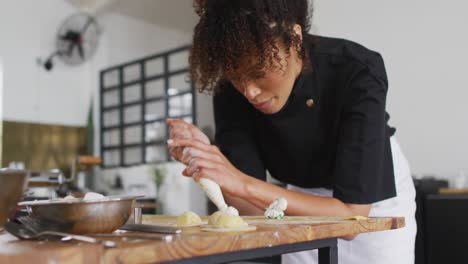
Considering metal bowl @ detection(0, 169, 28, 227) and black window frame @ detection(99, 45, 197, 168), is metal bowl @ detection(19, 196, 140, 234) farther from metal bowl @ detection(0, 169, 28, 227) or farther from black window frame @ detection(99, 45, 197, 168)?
black window frame @ detection(99, 45, 197, 168)

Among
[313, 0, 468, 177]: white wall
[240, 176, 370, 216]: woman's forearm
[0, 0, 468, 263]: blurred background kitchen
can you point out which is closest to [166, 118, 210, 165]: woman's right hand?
[240, 176, 370, 216]: woman's forearm

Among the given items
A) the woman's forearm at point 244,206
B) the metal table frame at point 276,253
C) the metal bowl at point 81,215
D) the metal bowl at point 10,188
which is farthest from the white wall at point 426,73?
the metal bowl at point 10,188

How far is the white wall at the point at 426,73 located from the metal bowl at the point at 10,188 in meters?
3.00

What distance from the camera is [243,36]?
1.09 meters

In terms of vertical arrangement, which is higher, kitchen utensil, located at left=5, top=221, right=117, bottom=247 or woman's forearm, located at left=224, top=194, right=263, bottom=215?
kitchen utensil, located at left=5, top=221, right=117, bottom=247

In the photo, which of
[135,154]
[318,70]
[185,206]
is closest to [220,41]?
[318,70]

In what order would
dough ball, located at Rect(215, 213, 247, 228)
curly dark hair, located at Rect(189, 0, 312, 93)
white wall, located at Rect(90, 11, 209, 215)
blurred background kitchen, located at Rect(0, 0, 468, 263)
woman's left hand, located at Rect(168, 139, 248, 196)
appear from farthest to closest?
white wall, located at Rect(90, 11, 209, 215) < blurred background kitchen, located at Rect(0, 0, 468, 263) < curly dark hair, located at Rect(189, 0, 312, 93) < woman's left hand, located at Rect(168, 139, 248, 196) < dough ball, located at Rect(215, 213, 247, 228)

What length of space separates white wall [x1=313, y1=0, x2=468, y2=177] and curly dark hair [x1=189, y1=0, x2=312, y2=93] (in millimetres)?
2297

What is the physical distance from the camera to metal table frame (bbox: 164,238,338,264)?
617 millimetres

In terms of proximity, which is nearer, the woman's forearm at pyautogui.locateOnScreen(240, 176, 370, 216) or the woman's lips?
the woman's forearm at pyautogui.locateOnScreen(240, 176, 370, 216)

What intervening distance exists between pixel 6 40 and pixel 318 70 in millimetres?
6098

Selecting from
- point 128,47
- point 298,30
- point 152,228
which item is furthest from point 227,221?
point 128,47

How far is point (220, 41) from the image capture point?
1.12 m

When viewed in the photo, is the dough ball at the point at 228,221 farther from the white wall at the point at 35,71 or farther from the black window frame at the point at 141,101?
the white wall at the point at 35,71
